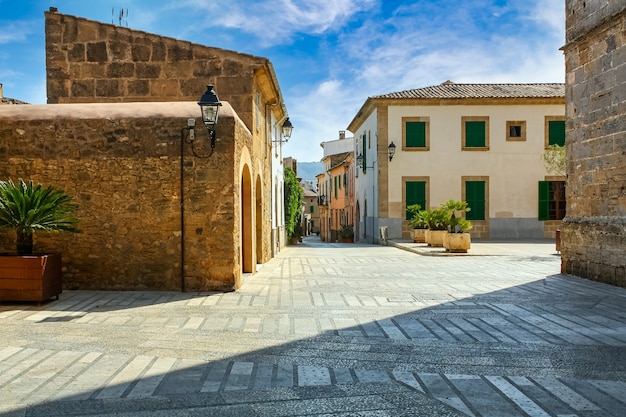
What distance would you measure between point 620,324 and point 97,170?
23.4ft

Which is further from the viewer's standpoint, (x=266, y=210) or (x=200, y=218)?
(x=266, y=210)

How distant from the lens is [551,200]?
23516mm

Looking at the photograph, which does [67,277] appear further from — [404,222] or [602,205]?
[404,222]

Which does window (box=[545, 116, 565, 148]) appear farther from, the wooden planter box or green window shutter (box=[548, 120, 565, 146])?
A: the wooden planter box

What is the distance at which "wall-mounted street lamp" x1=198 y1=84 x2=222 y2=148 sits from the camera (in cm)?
775

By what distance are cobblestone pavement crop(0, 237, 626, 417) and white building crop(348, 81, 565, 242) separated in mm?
15018

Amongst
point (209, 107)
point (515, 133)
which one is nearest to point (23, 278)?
point (209, 107)

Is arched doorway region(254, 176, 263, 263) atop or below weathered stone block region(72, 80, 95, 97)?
below

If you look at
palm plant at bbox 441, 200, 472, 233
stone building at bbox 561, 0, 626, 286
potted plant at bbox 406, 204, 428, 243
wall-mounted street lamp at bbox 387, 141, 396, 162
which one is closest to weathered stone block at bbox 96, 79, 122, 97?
stone building at bbox 561, 0, 626, 286

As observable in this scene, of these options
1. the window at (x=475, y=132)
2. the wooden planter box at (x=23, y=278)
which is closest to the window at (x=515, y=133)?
the window at (x=475, y=132)

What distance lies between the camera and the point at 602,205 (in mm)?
9227

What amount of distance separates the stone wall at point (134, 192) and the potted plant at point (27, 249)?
831 mm

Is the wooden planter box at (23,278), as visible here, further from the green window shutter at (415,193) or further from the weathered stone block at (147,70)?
the green window shutter at (415,193)

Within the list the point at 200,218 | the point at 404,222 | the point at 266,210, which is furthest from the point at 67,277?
the point at 404,222
